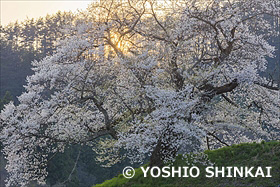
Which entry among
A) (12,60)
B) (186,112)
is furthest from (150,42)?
(12,60)

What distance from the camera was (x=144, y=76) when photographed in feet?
39.4

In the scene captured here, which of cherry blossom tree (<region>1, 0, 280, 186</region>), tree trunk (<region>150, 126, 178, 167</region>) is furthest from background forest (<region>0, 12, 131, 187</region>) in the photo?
tree trunk (<region>150, 126, 178, 167</region>)

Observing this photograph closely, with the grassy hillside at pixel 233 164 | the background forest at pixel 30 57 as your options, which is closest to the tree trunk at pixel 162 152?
the grassy hillside at pixel 233 164

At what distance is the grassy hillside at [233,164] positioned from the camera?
9.47 metres

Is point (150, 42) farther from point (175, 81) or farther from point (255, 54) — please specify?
point (255, 54)

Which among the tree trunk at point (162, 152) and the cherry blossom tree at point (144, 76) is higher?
the cherry blossom tree at point (144, 76)

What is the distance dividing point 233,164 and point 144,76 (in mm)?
3874

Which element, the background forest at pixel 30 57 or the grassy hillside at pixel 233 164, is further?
the background forest at pixel 30 57

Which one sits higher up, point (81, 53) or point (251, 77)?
point (81, 53)

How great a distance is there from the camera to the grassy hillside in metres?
9.47

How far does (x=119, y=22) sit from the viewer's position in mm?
13000

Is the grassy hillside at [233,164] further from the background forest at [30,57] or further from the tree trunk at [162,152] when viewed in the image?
the background forest at [30,57]

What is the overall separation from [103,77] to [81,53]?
163cm

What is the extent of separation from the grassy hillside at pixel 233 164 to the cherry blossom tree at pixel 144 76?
2.14 feet
